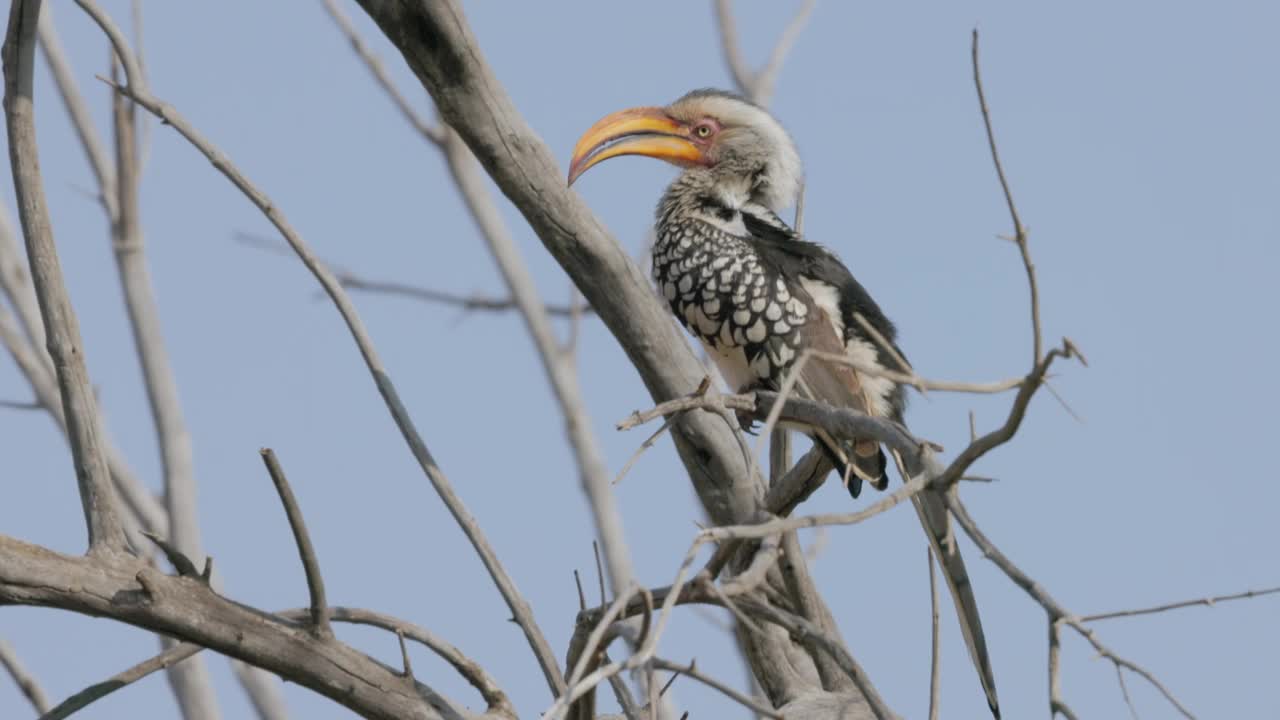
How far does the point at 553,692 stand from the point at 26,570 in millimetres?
1135

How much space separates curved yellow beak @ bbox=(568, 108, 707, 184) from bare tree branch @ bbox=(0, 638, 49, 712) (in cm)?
229

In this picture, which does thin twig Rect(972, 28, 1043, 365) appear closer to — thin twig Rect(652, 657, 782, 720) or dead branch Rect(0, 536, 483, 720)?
thin twig Rect(652, 657, 782, 720)

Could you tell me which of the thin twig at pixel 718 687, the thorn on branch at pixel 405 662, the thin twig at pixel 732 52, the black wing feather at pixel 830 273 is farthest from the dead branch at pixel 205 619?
the thin twig at pixel 732 52

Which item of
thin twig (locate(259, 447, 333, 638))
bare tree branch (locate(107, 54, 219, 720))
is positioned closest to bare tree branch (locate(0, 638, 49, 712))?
bare tree branch (locate(107, 54, 219, 720))

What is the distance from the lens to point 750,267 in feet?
15.6

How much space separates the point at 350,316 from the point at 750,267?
1.29m

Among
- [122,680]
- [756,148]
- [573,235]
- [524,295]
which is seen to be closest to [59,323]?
[122,680]

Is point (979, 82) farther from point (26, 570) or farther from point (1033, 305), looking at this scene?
point (26, 570)

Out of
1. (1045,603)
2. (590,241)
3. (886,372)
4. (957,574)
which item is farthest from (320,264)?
(1045,603)

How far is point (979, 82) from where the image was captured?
7.59 ft

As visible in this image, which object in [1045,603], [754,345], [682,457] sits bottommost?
[1045,603]

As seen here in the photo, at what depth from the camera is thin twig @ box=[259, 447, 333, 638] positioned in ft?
9.39

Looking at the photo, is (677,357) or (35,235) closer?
(35,235)

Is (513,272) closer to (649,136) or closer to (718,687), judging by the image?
(649,136)
